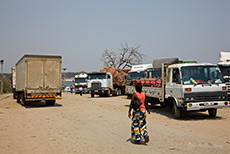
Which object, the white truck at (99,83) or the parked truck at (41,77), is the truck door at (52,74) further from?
the white truck at (99,83)

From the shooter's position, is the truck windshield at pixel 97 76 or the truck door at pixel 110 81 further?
the truck door at pixel 110 81

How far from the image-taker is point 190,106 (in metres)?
11.3

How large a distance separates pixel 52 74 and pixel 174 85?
10.1 meters

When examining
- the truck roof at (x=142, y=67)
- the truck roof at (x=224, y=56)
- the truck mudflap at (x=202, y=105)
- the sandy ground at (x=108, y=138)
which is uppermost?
the truck roof at (x=224, y=56)

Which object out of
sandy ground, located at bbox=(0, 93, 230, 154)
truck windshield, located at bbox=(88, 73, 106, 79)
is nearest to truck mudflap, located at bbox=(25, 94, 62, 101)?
sandy ground, located at bbox=(0, 93, 230, 154)

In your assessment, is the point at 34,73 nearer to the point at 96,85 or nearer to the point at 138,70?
the point at 138,70

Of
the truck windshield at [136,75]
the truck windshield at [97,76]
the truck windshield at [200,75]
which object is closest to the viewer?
the truck windshield at [200,75]

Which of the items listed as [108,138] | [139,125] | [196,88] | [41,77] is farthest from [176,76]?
[41,77]

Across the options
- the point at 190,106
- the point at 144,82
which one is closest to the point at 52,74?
the point at 144,82

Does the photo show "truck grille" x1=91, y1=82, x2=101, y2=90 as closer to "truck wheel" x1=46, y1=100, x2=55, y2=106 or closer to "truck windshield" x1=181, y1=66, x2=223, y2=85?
"truck wheel" x1=46, y1=100, x2=55, y2=106

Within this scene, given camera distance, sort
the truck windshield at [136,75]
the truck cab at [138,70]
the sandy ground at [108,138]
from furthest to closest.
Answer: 1. the truck cab at [138,70]
2. the truck windshield at [136,75]
3. the sandy ground at [108,138]

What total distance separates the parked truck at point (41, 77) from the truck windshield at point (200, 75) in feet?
33.8

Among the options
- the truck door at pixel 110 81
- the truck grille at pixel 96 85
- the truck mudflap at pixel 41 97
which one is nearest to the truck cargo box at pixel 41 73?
the truck mudflap at pixel 41 97

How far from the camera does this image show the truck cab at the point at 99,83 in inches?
1196
